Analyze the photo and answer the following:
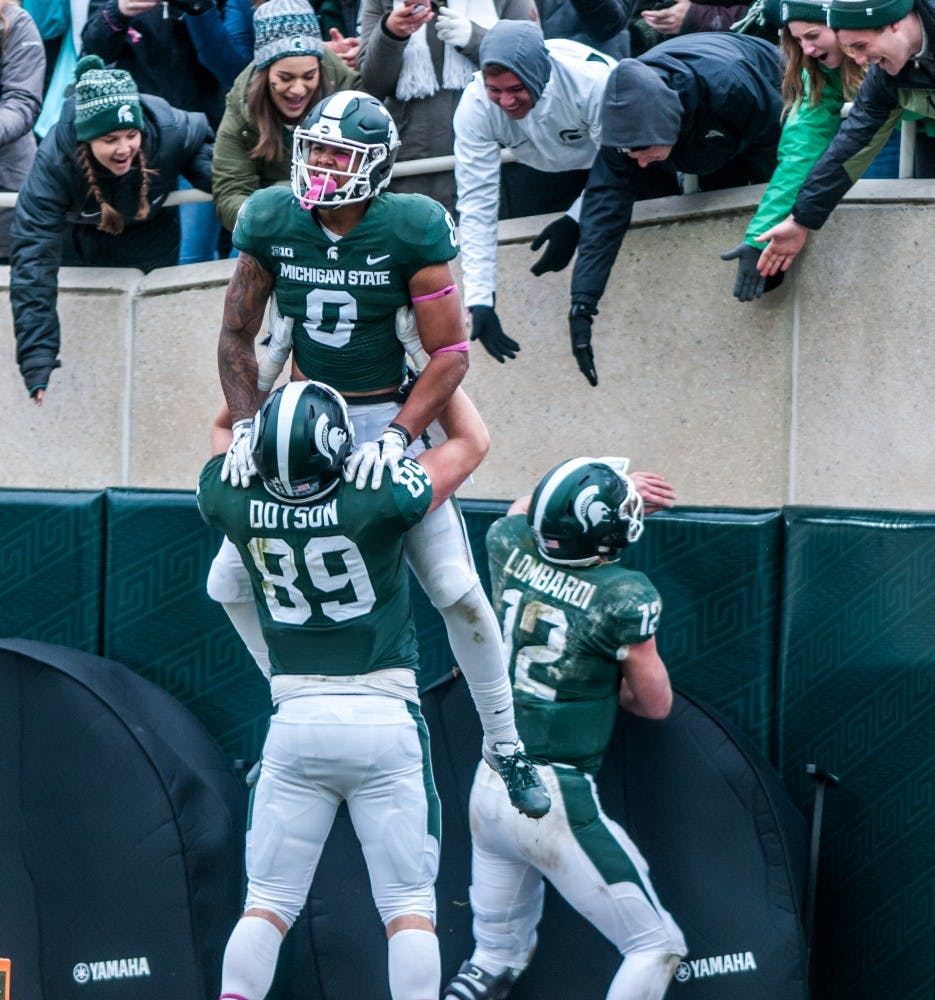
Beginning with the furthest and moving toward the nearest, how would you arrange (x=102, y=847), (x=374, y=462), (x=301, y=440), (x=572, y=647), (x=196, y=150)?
(x=196, y=150) → (x=102, y=847) → (x=572, y=647) → (x=374, y=462) → (x=301, y=440)

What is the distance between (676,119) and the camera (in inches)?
222

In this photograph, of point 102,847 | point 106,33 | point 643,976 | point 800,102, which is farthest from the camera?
point 106,33

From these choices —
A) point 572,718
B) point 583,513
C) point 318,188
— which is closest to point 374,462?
point 318,188

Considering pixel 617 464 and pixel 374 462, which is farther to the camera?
pixel 617 464

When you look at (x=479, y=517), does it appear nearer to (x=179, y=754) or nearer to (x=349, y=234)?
(x=179, y=754)

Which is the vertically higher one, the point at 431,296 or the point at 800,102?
the point at 800,102

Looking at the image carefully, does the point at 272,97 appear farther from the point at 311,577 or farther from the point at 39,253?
the point at 311,577

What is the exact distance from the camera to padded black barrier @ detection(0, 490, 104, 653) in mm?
6398

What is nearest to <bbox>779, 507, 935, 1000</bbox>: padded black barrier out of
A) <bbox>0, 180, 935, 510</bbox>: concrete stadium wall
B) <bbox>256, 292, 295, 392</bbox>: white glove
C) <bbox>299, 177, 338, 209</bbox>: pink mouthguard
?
<bbox>0, 180, 935, 510</bbox>: concrete stadium wall

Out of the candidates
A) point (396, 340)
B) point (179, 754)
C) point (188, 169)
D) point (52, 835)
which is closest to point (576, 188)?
point (188, 169)

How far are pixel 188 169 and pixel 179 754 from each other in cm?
230

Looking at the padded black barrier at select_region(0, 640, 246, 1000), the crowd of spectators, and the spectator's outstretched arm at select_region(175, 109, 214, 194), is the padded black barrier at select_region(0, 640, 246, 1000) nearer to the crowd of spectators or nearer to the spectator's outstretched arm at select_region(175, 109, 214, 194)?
the crowd of spectators

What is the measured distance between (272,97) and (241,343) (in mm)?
1855

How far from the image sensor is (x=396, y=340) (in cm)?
464
